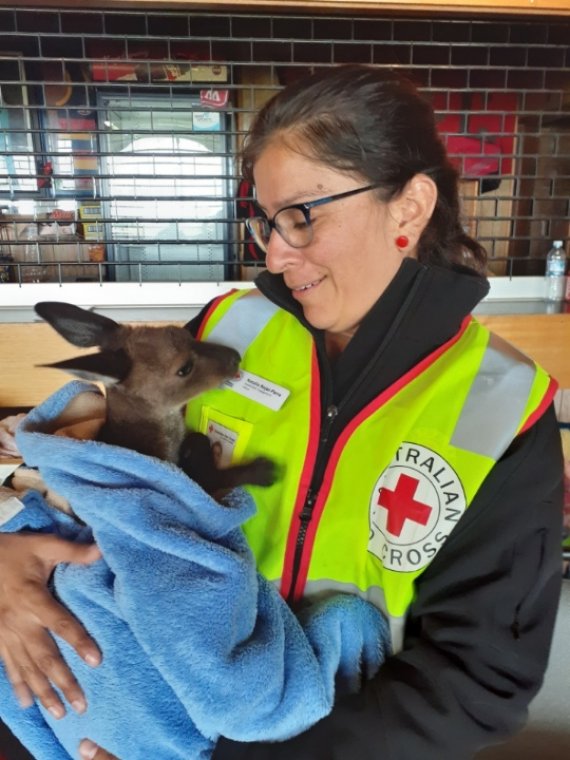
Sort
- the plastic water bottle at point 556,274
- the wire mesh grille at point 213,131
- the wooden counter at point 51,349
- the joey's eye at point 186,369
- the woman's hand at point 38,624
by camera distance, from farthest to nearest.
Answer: the plastic water bottle at point 556,274 → the wire mesh grille at point 213,131 → the wooden counter at point 51,349 → the joey's eye at point 186,369 → the woman's hand at point 38,624

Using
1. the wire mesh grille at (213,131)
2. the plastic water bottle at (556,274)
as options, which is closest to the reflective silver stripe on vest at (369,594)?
the wire mesh grille at (213,131)

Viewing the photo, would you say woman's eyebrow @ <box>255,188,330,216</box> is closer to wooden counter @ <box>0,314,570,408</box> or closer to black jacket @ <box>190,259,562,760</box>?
black jacket @ <box>190,259,562,760</box>

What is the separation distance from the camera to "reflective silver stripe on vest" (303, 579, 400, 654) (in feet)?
2.76

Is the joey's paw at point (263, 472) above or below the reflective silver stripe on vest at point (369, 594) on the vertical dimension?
above

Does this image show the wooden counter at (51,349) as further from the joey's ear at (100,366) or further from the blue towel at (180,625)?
the blue towel at (180,625)

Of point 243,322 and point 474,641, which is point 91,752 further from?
point 243,322

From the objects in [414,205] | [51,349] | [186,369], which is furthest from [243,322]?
[51,349]

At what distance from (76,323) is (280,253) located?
0.36 meters

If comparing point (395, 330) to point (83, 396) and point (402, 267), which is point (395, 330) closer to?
point (402, 267)

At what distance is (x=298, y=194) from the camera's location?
91 cm

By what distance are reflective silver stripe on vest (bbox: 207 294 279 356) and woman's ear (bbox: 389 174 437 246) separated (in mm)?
285

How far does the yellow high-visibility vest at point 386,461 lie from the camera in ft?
2.69

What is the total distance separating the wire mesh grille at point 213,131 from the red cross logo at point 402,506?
1.14 meters

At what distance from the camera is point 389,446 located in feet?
2.84
